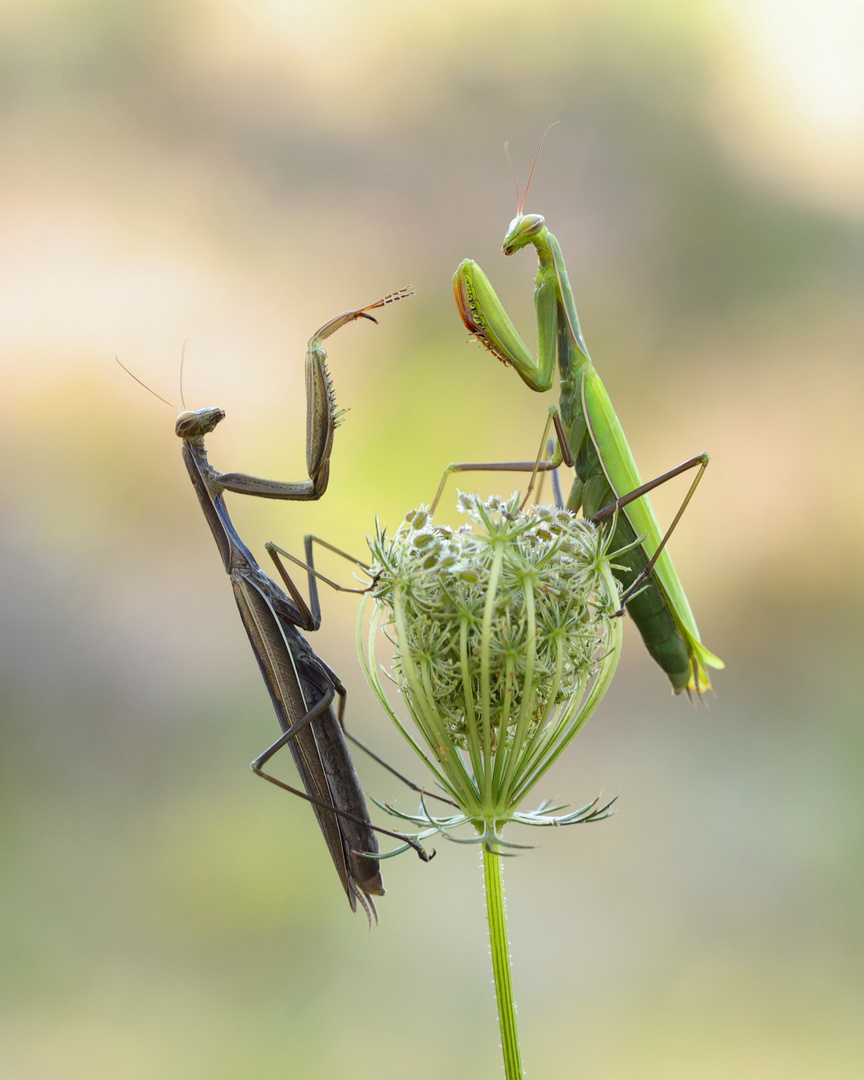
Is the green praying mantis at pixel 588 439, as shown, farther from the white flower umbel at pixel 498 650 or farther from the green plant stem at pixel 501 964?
the green plant stem at pixel 501 964

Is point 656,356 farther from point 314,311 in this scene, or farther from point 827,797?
point 827,797

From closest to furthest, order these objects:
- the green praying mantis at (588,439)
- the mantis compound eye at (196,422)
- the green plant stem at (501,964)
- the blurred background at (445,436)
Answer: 1. the green plant stem at (501,964)
2. the green praying mantis at (588,439)
3. the mantis compound eye at (196,422)
4. the blurred background at (445,436)

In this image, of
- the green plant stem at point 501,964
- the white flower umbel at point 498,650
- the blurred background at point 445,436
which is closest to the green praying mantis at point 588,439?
the white flower umbel at point 498,650

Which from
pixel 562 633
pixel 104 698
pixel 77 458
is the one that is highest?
pixel 77 458

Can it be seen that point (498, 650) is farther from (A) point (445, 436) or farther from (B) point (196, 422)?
(A) point (445, 436)

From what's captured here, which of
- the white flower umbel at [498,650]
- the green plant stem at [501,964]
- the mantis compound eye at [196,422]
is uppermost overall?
the mantis compound eye at [196,422]

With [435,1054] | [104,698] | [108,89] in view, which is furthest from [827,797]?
[108,89]
